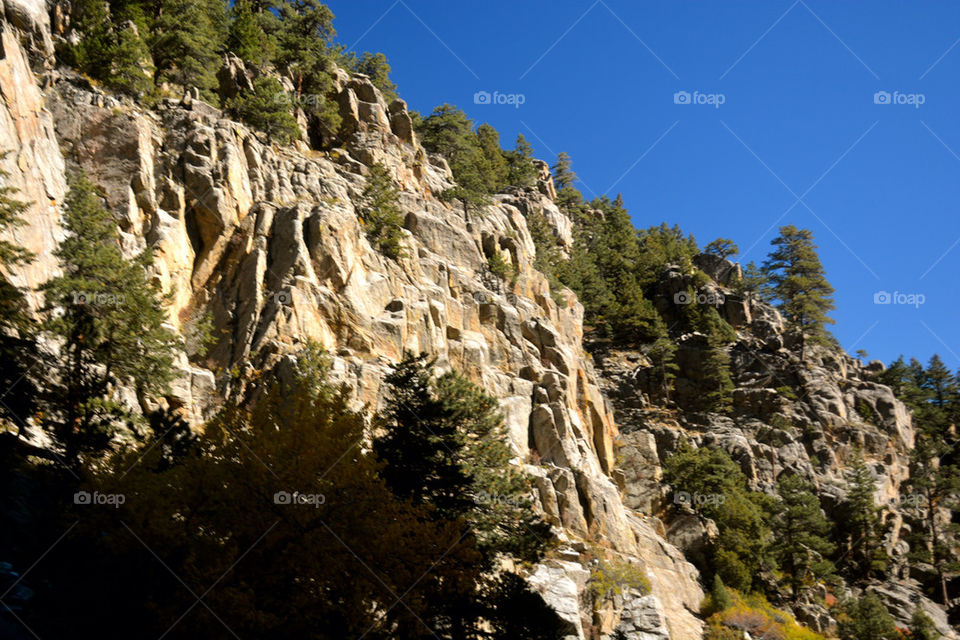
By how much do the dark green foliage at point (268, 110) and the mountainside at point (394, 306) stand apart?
1.13 metres

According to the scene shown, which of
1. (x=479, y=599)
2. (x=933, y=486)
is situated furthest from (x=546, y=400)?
(x=933, y=486)

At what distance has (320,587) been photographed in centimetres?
1631

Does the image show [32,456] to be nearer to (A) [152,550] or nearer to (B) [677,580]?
(A) [152,550]

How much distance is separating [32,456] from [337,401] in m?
9.00

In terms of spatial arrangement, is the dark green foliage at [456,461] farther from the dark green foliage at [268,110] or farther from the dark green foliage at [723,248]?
the dark green foliage at [723,248]

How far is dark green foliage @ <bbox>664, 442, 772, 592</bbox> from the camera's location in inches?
1692

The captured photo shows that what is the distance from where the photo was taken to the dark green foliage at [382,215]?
130 ft

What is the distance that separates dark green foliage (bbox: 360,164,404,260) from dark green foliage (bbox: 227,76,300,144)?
635 cm

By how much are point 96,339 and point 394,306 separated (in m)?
17.3

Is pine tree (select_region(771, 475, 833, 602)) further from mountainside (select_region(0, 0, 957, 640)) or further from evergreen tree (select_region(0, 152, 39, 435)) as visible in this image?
evergreen tree (select_region(0, 152, 39, 435))

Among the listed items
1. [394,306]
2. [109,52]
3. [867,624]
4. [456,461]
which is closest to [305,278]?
[394,306]

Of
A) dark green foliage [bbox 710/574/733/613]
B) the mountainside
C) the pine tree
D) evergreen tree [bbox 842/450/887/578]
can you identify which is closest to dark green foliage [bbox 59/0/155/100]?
the mountainside

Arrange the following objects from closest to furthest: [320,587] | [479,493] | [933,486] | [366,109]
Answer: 1. [320,587]
2. [479,493]
3. [366,109]
4. [933,486]

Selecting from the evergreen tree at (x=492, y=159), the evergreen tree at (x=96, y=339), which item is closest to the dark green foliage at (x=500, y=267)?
the evergreen tree at (x=492, y=159)
